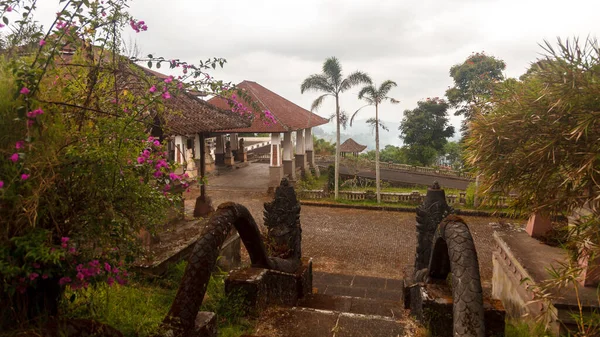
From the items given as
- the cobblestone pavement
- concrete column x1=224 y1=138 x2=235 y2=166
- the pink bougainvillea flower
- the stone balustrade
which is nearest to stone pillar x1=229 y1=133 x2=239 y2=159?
concrete column x1=224 y1=138 x2=235 y2=166

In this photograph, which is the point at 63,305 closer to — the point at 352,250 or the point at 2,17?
the point at 2,17

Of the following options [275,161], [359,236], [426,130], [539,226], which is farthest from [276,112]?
[539,226]

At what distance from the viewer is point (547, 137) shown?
359cm

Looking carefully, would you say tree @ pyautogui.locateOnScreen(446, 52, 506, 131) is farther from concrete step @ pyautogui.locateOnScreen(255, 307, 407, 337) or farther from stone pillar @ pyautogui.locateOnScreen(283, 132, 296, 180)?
concrete step @ pyautogui.locateOnScreen(255, 307, 407, 337)

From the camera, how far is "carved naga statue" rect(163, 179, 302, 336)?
2.99m

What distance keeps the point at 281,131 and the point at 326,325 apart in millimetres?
14253

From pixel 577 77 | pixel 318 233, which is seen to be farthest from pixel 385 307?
pixel 318 233

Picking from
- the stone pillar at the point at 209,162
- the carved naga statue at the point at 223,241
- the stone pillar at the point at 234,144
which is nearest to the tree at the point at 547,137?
the carved naga statue at the point at 223,241

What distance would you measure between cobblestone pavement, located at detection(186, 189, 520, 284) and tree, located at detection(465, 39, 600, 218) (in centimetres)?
410

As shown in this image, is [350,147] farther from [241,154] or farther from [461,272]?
[461,272]

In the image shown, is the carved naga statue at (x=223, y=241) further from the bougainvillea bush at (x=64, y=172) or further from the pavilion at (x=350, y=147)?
the pavilion at (x=350, y=147)

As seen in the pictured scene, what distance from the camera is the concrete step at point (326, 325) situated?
4008 mm

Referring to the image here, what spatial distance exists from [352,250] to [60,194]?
10.1 m

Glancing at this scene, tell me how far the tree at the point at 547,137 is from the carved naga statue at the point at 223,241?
8.67 ft
